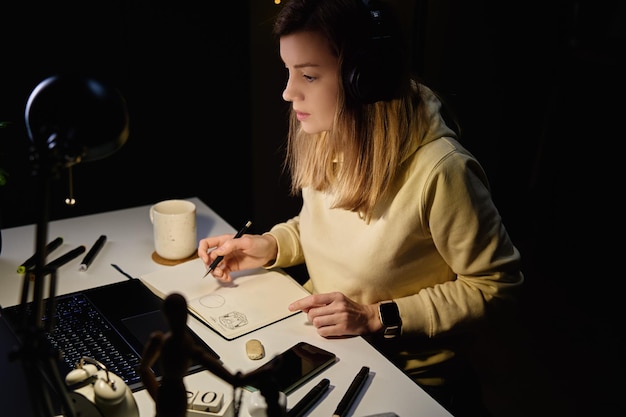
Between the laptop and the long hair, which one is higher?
the long hair

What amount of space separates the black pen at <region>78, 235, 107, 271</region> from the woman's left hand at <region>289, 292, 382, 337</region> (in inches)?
20.9

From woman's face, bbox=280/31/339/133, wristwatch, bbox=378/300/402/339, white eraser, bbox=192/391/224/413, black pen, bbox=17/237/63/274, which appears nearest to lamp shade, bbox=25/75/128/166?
white eraser, bbox=192/391/224/413

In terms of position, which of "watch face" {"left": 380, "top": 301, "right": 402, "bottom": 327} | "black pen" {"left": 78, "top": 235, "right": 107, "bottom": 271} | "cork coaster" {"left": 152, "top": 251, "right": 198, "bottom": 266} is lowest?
"cork coaster" {"left": 152, "top": 251, "right": 198, "bottom": 266}

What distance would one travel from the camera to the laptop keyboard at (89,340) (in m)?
1.03

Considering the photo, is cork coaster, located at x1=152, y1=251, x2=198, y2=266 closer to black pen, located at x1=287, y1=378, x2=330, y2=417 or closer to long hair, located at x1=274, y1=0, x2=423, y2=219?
long hair, located at x1=274, y1=0, x2=423, y2=219

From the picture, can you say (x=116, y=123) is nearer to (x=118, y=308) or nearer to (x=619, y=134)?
(x=118, y=308)

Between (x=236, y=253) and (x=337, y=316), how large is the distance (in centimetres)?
34

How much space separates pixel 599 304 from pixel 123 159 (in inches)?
84.6

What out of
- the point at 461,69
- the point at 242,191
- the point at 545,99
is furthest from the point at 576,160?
the point at 242,191

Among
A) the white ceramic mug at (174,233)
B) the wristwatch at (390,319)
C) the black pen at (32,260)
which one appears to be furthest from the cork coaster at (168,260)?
the wristwatch at (390,319)

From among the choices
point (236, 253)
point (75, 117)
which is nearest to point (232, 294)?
point (236, 253)

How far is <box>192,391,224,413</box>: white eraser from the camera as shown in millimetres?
917

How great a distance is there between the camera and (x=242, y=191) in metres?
2.23

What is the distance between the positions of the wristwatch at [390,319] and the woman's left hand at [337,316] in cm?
1
